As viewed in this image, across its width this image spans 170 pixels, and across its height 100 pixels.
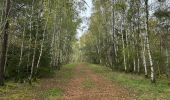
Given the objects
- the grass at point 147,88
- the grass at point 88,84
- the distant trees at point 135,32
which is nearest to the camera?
the grass at point 147,88

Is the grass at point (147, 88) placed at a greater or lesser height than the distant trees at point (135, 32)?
lesser

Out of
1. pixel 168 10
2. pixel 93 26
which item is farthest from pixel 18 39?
pixel 93 26

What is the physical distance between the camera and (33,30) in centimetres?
2639

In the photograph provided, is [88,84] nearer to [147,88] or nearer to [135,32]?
[147,88]

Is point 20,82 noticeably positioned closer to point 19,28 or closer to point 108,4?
point 19,28

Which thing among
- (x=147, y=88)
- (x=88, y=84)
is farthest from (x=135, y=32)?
(x=147, y=88)

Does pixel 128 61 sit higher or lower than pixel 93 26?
lower

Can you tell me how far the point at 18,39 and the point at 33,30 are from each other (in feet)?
5.24

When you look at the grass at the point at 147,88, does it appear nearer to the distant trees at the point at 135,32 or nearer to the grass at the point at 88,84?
the grass at the point at 88,84

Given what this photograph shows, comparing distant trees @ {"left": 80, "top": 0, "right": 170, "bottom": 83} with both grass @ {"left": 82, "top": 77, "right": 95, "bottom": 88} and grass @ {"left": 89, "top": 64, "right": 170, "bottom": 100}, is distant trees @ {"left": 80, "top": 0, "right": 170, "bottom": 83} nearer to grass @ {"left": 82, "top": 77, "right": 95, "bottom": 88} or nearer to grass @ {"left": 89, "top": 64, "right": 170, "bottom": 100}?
grass @ {"left": 89, "top": 64, "right": 170, "bottom": 100}

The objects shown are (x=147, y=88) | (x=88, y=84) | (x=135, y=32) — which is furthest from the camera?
(x=135, y=32)

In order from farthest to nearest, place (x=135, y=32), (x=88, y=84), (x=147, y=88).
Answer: (x=135, y=32) → (x=88, y=84) → (x=147, y=88)

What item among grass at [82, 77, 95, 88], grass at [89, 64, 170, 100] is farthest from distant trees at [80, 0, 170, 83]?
grass at [82, 77, 95, 88]

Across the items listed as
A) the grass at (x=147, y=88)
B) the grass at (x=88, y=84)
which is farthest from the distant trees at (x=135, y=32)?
the grass at (x=88, y=84)
